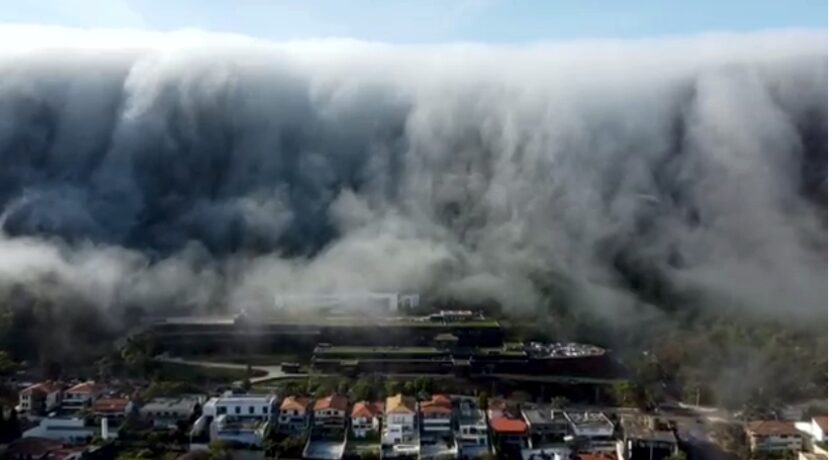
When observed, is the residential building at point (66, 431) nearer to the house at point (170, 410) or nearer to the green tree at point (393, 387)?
the house at point (170, 410)

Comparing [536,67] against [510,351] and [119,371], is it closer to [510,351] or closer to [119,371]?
[510,351]

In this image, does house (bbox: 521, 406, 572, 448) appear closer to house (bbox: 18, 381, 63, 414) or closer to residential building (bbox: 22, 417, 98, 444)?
residential building (bbox: 22, 417, 98, 444)

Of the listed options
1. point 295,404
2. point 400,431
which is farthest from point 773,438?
point 295,404

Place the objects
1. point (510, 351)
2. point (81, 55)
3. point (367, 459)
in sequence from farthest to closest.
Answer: point (81, 55)
point (510, 351)
point (367, 459)

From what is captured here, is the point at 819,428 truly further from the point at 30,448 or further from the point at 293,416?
the point at 30,448

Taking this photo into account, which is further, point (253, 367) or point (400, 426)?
point (253, 367)

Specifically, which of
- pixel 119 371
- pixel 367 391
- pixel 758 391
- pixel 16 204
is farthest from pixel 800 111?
pixel 16 204
